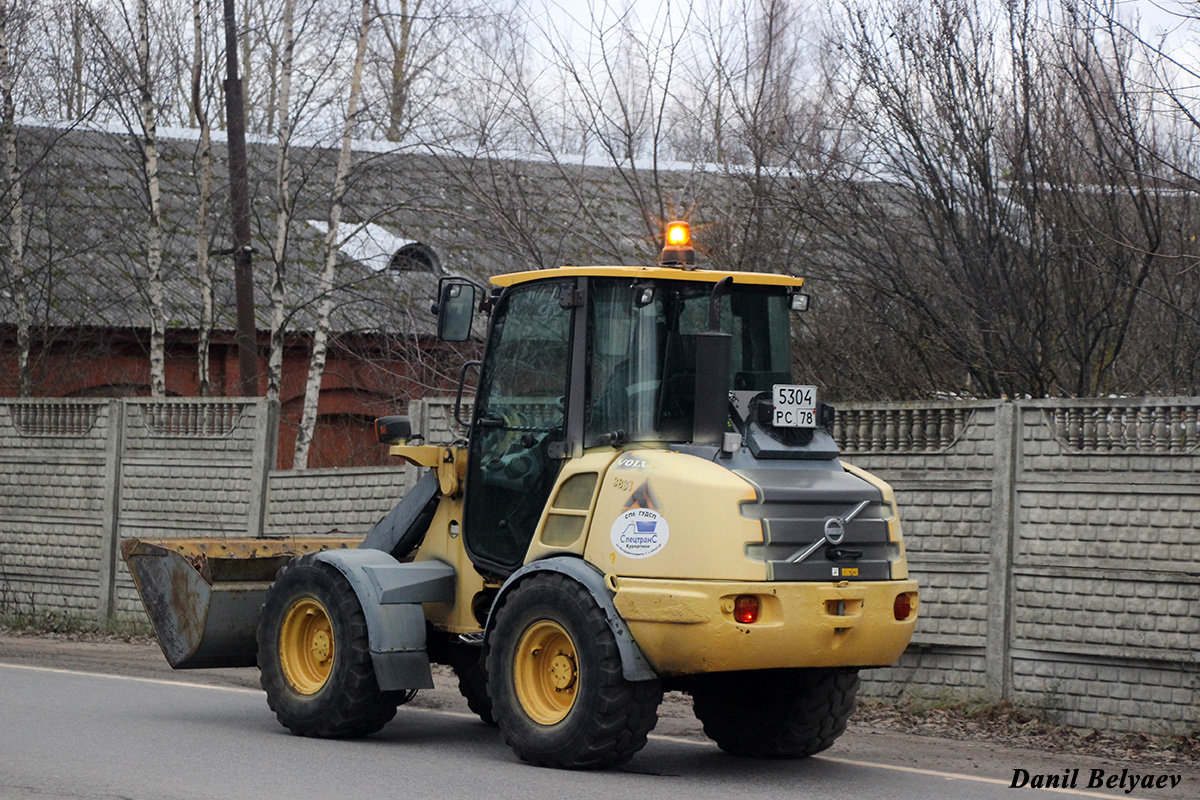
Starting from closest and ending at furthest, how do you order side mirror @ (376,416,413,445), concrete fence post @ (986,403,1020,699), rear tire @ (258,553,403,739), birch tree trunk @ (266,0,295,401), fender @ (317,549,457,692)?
fender @ (317,549,457,692), rear tire @ (258,553,403,739), side mirror @ (376,416,413,445), concrete fence post @ (986,403,1020,699), birch tree trunk @ (266,0,295,401)

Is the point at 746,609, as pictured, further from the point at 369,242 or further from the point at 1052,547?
the point at 369,242

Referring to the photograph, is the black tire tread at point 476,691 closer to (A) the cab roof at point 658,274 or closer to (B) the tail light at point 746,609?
(A) the cab roof at point 658,274

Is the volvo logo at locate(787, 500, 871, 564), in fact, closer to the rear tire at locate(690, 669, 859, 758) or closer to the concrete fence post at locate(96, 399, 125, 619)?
the rear tire at locate(690, 669, 859, 758)

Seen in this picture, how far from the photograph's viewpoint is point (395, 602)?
8.73 meters

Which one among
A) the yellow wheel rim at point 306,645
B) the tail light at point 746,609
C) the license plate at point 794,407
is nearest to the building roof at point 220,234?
the yellow wheel rim at point 306,645

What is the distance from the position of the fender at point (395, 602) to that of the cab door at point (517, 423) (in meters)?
0.35

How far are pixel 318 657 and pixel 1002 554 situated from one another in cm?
462

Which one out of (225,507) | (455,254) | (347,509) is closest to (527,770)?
(347,509)

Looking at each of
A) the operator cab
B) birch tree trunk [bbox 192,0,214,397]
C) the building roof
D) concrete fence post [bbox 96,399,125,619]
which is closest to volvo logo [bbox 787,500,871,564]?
the operator cab

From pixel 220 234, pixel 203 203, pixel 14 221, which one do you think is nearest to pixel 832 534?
pixel 203 203

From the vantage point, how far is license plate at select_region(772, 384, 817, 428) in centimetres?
798

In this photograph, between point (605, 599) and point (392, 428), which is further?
point (392, 428)

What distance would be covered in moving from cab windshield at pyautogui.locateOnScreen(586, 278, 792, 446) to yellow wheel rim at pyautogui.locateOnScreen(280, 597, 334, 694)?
7.20 feet

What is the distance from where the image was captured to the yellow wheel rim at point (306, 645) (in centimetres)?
917
